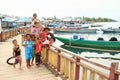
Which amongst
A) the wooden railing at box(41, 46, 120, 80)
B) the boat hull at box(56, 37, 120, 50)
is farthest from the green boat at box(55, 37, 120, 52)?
the wooden railing at box(41, 46, 120, 80)

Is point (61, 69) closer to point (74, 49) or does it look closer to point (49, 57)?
point (49, 57)

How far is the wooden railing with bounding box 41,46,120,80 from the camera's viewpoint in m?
4.04

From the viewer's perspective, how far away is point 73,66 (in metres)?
5.61

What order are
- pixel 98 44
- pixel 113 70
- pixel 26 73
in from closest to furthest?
pixel 113 70 → pixel 26 73 → pixel 98 44

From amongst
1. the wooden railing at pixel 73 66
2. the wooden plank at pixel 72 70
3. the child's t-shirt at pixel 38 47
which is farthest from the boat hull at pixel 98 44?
the wooden plank at pixel 72 70

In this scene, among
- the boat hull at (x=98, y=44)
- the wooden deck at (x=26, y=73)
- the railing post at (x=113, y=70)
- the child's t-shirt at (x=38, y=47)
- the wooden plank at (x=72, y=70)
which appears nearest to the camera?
the railing post at (x=113, y=70)

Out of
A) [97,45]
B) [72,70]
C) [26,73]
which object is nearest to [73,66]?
[72,70]

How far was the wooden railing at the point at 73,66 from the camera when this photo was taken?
13.3 feet

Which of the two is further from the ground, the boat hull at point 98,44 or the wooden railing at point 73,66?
the wooden railing at point 73,66

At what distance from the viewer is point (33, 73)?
7.23 metres

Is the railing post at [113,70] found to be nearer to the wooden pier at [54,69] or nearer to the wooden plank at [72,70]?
the wooden pier at [54,69]

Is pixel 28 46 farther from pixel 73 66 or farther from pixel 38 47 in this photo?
pixel 73 66

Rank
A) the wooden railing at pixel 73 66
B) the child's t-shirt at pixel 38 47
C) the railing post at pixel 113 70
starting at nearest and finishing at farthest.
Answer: the railing post at pixel 113 70 < the wooden railing at pixel 73 66 < the child's t-shirt at pixel 38 47

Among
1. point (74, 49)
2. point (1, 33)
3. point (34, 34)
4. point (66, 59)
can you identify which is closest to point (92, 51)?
point (74, 49)
